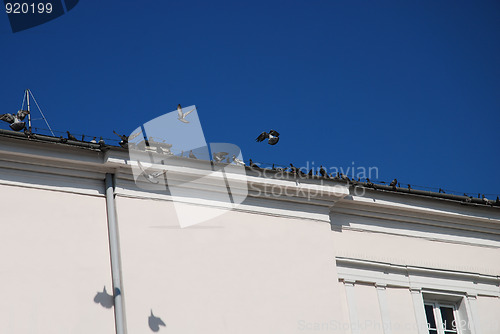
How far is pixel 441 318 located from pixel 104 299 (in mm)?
6631

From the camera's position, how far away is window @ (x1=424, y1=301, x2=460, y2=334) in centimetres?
1994

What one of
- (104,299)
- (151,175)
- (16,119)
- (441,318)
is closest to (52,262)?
(104,299)

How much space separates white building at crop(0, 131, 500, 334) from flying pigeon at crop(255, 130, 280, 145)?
0.99m

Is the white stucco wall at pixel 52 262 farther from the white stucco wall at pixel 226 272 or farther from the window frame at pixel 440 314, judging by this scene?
the window frame at pixel 440 314

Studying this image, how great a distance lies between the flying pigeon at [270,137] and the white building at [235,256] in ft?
3.24

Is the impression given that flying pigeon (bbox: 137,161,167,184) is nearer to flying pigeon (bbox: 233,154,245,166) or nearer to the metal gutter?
the metal gutter

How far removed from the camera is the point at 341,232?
20250mm

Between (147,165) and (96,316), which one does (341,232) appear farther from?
(96,316)

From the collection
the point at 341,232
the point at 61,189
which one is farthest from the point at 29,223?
the point at 341,232

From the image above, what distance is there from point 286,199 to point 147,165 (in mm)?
2765

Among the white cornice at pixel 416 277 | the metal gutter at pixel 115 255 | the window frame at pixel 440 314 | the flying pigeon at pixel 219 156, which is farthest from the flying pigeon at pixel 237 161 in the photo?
the window frame at pixel 440 314

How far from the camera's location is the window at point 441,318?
65.4 feet

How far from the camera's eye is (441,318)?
20.2 m

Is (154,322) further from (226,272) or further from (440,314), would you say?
(440,314)
